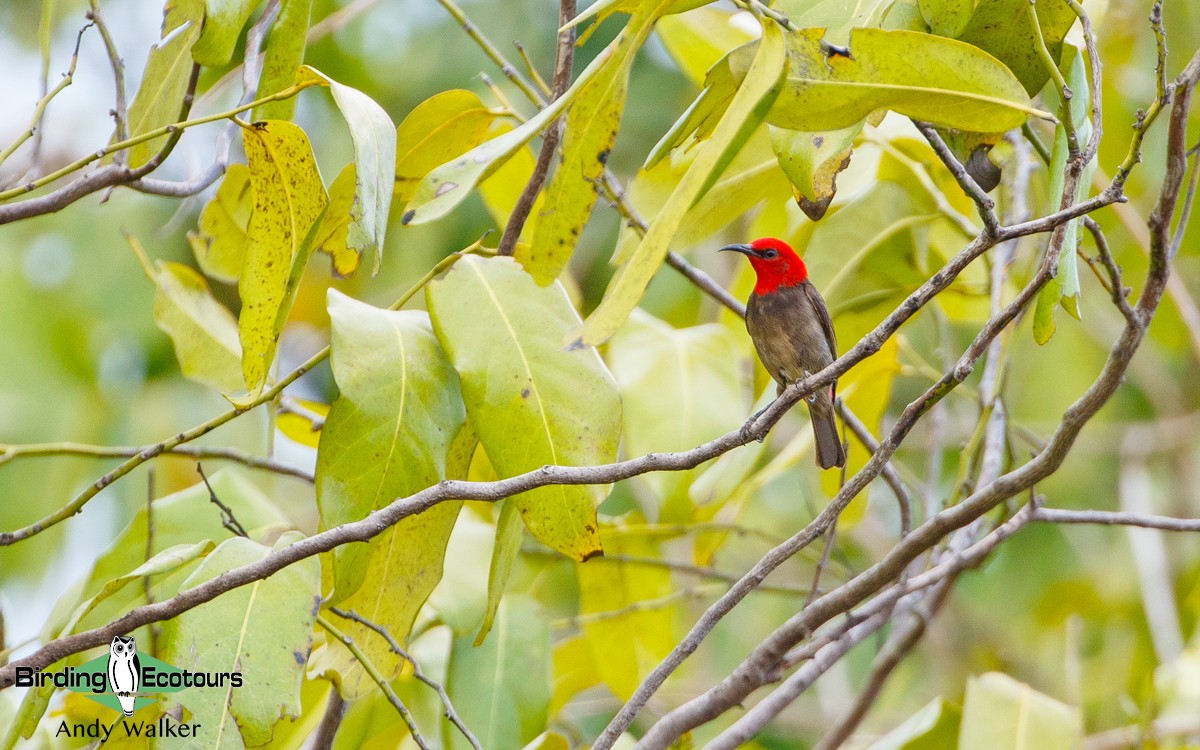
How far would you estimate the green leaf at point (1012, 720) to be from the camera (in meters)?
2.51

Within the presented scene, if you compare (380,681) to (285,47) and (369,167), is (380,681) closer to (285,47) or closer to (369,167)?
(369,167)

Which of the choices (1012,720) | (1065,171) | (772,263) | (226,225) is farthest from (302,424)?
(1065,171)

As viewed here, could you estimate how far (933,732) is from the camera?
2570mm

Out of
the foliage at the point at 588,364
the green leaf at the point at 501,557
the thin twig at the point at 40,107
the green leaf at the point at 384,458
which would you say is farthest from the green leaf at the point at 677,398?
the thin twig at the point at 40,107

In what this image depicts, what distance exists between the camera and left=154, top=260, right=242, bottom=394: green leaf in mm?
2504

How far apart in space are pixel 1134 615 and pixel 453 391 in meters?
4.45

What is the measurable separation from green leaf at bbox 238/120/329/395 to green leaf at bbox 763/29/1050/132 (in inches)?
31.0

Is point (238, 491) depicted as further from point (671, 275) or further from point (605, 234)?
point (605, 234)

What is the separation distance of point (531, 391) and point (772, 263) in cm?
151

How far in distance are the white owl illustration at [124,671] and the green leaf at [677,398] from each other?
1.26 metres

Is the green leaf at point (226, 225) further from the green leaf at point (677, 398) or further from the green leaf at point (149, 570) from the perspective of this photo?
the green leaf at point (677, 398)

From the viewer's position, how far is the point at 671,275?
4.84 m

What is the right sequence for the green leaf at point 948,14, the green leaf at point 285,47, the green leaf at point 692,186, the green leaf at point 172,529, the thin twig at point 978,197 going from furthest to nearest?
the green leaf at point 172,529
the green leaf at point 285,47
the green leaf at point 948,14
the thin twig at point 978,197
the green leaf at point 692,186

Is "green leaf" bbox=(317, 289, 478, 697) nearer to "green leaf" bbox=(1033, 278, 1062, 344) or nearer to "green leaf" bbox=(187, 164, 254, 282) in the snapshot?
"green leaf" bbox=(187, 164, 254, 282)
